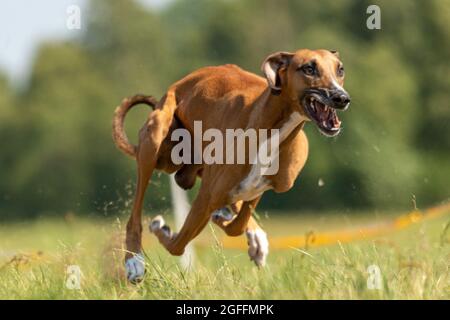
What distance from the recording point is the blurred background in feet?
107

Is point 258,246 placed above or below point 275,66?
below

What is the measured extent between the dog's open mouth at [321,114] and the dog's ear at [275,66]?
262mm

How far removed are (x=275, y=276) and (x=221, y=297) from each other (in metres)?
0.53

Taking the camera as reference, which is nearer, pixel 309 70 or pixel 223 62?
pixel 309 70

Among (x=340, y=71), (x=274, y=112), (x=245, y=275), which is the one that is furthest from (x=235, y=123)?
(x=245, y=275)

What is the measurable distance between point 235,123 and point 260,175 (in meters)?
0.41

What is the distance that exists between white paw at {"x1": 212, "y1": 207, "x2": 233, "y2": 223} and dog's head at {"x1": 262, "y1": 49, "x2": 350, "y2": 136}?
4.64 feet

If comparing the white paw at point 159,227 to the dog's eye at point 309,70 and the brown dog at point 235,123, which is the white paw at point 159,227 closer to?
the brown dog at point 235,123

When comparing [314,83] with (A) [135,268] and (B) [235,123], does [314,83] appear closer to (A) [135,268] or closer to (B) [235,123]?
(B) [235,123]

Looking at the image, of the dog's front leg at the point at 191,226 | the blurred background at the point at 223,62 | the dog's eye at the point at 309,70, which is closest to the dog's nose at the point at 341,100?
the dog's eye at the point at 309,70

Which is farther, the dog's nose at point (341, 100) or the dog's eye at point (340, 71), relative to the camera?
the dog's eye at point (340, 71)

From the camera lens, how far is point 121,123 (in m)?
8.55

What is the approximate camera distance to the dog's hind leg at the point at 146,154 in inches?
310
